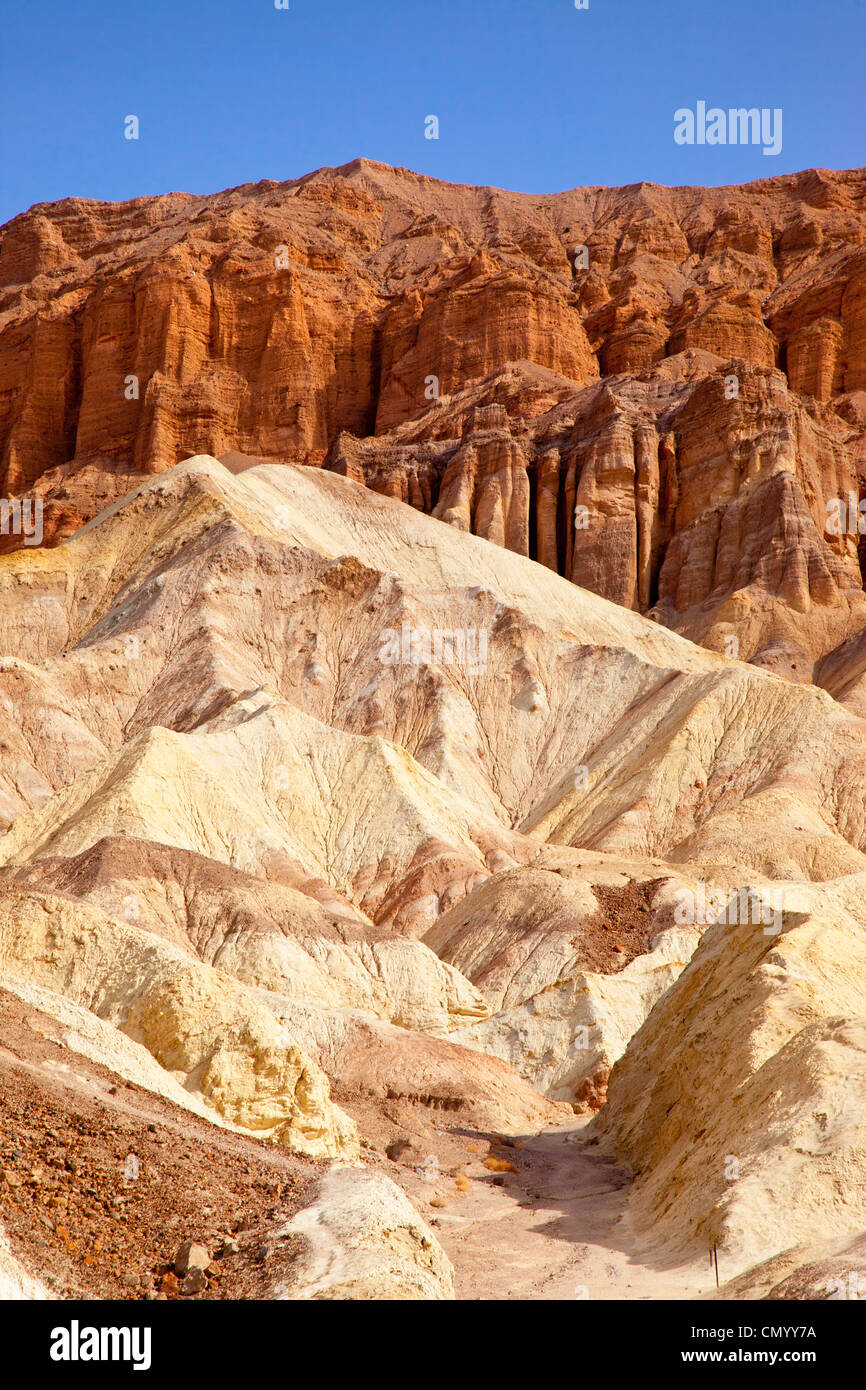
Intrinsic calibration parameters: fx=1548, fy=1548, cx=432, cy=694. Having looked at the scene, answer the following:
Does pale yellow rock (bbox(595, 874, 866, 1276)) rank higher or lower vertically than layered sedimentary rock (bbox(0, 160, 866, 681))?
lower

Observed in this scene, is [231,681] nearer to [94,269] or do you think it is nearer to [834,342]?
[834,342]

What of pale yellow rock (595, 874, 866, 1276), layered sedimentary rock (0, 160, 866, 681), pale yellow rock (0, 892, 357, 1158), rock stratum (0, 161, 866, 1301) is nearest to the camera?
pale yellow rock (595, 874, 866, 1276)

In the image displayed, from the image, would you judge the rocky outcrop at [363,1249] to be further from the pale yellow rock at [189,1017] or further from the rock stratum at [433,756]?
the pale yellow rock at [189,1017]

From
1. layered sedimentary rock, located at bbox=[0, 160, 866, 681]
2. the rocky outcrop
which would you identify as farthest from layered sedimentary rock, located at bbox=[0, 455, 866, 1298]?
layered sedimentary rock, located at bbox=[0, 160, 866, 681]

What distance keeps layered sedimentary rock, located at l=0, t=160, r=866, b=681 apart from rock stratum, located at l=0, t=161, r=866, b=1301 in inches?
17.2

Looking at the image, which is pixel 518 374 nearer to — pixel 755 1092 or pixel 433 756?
pixel 433 756

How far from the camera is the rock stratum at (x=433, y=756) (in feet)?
66.2

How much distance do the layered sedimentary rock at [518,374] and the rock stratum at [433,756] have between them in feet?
1.43

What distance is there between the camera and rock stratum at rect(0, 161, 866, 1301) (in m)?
20.2

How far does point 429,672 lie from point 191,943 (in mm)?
36512

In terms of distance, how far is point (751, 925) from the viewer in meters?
29.3

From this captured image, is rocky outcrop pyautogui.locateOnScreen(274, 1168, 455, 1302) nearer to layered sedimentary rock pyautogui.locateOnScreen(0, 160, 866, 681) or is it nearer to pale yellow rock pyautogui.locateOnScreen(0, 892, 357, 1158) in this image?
pale yellow rock pyautogui.locateOnScreen(0, 892, 357, 1158)

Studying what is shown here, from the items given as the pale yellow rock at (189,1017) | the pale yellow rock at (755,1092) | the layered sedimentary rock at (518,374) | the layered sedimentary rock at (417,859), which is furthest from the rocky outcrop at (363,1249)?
the layered sedimentary rock at (518,374)

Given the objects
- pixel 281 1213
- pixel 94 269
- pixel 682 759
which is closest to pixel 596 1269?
pixel 281 1213
